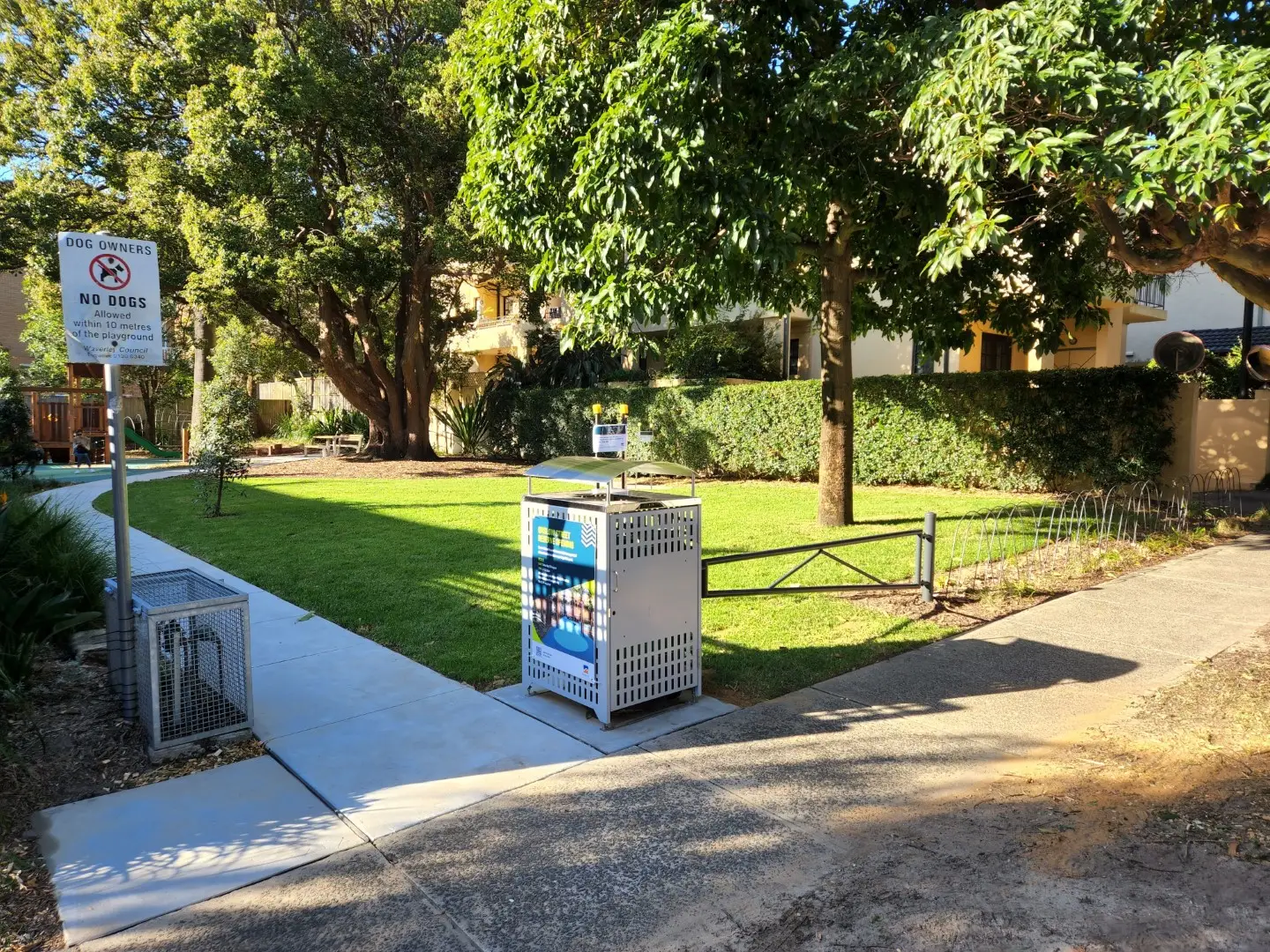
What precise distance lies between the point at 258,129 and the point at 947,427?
15767mm

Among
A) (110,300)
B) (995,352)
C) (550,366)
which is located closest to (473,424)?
(550,366)

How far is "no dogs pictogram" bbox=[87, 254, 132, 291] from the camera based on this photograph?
4.32 metres

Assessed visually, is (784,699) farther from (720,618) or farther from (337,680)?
(337,680)

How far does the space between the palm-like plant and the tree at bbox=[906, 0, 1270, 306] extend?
20.8 meters

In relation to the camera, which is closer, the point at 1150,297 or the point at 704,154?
the point at 704,154

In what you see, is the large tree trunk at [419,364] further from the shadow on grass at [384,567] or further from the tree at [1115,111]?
the tree at [1115,111]

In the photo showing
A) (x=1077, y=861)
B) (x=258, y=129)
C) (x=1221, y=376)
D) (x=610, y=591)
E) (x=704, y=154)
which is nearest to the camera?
(x=1077, y=861)

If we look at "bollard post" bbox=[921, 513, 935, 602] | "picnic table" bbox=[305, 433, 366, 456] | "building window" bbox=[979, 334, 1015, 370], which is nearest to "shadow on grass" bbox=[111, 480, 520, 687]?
"bollard post" bbox=[921, 513, 935, 602]

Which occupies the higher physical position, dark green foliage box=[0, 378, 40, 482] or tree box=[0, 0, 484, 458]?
tree box=[0, 0, 484, 458]

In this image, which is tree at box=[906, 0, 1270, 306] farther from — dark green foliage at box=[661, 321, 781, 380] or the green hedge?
dark green foliage at box=[661, 321, 781, 380]

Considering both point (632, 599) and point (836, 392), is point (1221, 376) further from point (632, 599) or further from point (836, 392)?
point (632, 599)

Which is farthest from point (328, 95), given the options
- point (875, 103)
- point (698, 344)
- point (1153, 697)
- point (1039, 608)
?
point (1153, 697)

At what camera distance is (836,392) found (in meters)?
11.3

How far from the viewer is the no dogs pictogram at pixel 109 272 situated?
432 centimetres
